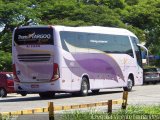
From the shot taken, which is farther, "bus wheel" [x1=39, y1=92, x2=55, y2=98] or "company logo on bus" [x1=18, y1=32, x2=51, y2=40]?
"bus wheel" [x1=39, y1=92, x2=55, y2=98]

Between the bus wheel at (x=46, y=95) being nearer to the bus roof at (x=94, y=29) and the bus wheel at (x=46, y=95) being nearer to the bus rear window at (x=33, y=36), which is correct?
the bus rear window at (x=33, y=36)

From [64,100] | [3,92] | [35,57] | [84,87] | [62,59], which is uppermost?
[35,57]

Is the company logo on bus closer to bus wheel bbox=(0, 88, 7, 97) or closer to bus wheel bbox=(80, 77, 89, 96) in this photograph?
bus wheel bbox=(80, 77, 89, 96)

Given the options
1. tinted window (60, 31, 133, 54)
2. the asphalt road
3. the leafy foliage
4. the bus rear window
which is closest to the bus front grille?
the bus rear window

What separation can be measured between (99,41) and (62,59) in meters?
3.81

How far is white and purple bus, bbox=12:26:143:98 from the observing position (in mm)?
25656

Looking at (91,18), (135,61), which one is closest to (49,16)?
(91,18)

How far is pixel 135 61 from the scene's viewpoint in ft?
108

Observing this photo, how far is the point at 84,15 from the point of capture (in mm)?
48656

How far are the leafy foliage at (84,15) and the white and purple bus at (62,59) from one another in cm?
1473

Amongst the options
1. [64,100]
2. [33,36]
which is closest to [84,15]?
[33,36]

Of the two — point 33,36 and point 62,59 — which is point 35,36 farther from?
point 62,59

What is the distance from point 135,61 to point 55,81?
28.5ft

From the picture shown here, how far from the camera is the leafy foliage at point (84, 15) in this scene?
4378 cm
